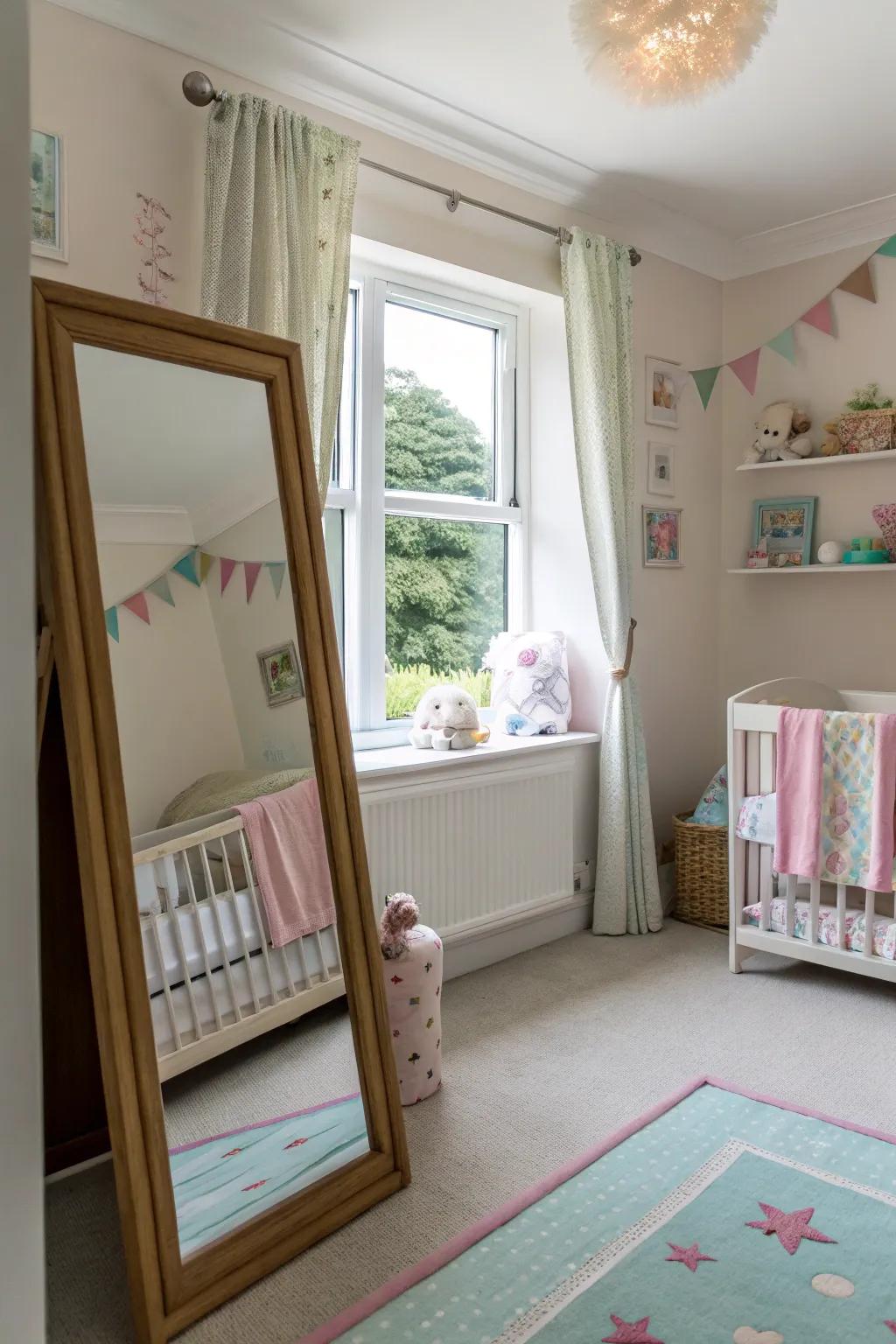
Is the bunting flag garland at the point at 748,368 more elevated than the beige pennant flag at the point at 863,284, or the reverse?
the beige pennant flag at the point at 863,284

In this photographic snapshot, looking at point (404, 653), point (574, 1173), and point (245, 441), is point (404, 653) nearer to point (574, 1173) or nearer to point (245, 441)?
point (245, 441)

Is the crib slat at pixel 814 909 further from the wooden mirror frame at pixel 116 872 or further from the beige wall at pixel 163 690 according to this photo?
the beige wall at pixel 163 690

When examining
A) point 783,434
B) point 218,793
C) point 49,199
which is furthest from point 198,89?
point 783,434

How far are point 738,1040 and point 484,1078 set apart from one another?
0.71m

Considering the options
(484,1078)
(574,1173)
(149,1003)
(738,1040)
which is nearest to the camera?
(149,1003)

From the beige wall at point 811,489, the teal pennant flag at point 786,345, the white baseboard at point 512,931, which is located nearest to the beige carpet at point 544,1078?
the white baseboard at point 512,931

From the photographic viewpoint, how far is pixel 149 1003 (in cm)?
158

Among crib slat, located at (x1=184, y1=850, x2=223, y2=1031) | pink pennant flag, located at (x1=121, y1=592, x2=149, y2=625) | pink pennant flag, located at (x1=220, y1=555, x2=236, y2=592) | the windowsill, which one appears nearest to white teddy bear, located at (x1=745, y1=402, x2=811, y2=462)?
the windowsill

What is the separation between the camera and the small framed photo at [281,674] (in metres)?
1.90

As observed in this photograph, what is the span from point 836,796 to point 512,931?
3.76 feet

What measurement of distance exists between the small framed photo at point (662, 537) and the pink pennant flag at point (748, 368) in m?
0.62

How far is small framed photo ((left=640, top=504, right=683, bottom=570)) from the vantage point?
3680 mm

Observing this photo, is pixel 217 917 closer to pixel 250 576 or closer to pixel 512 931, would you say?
pixel 250 576

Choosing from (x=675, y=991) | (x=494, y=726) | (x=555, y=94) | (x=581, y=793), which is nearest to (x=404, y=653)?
(x=494, y=726)
